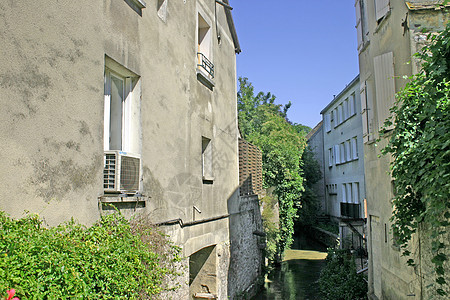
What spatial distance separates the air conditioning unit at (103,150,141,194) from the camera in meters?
5.06

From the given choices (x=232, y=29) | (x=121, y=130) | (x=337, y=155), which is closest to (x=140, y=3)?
(x=121, y=130)

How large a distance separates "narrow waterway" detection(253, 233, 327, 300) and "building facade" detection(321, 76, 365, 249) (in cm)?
242

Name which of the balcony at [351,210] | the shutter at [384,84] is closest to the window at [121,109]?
the shutter at [384,84]

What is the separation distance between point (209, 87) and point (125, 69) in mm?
3924

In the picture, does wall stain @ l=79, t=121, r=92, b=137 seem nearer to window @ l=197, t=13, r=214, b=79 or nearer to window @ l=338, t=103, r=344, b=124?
window @ l=197, t=13, r=214, b=79

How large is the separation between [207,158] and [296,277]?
1063cm

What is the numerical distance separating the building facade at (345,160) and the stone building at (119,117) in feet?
37.0

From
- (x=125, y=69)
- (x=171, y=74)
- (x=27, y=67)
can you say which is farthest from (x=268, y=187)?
(x=27, y=67)

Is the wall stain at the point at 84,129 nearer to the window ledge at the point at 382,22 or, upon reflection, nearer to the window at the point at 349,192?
the window ledge at the point at 382,22

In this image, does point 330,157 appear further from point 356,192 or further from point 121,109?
point 121,109

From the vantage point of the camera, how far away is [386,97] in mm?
8195

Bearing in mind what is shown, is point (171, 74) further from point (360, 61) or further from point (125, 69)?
point (360, 61)

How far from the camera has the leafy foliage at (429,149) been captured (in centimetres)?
467

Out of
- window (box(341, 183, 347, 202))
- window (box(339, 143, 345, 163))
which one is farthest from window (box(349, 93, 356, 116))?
window (box(341, 183, 347, 202))
